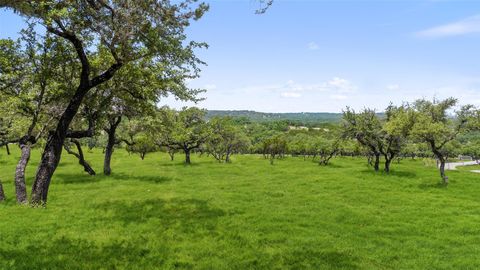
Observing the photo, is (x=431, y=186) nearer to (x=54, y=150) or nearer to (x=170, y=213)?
(x=170, y=213)

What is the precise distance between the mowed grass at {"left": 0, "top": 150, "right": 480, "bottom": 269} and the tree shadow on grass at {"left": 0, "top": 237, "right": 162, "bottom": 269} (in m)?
0.04

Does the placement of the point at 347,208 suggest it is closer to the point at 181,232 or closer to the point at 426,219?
the point at 426,219

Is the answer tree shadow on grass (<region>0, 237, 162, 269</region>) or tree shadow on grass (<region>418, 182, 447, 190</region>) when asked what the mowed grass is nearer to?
tree shadow on grass (<region>0, 237, 162, 269</region>)

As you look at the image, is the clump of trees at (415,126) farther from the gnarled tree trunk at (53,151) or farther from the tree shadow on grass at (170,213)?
the gnarled tree trunk at (53,151)

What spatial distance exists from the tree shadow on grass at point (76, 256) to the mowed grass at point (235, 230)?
4cm

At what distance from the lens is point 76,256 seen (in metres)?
13.4

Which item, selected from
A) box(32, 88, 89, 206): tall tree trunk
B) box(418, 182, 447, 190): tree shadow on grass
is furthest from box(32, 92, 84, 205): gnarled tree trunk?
box(418, 182, 447, 190): tree shadow on grass

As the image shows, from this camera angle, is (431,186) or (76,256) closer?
(76,256)

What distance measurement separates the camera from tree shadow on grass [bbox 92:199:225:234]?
1911 centimetres

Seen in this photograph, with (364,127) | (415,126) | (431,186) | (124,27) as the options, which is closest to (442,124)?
(415,126)

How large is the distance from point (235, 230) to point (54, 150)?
11741mm

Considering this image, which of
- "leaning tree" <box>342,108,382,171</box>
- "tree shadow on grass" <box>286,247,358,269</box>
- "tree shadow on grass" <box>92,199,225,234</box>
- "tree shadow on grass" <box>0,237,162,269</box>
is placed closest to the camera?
"tree shadow on grass" <box>0,237,162,269</box>

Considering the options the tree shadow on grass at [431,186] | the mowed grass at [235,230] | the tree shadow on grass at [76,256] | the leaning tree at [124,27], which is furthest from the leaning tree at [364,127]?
the tree shadow on grass at [76,256]

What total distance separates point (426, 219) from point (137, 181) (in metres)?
27.8
